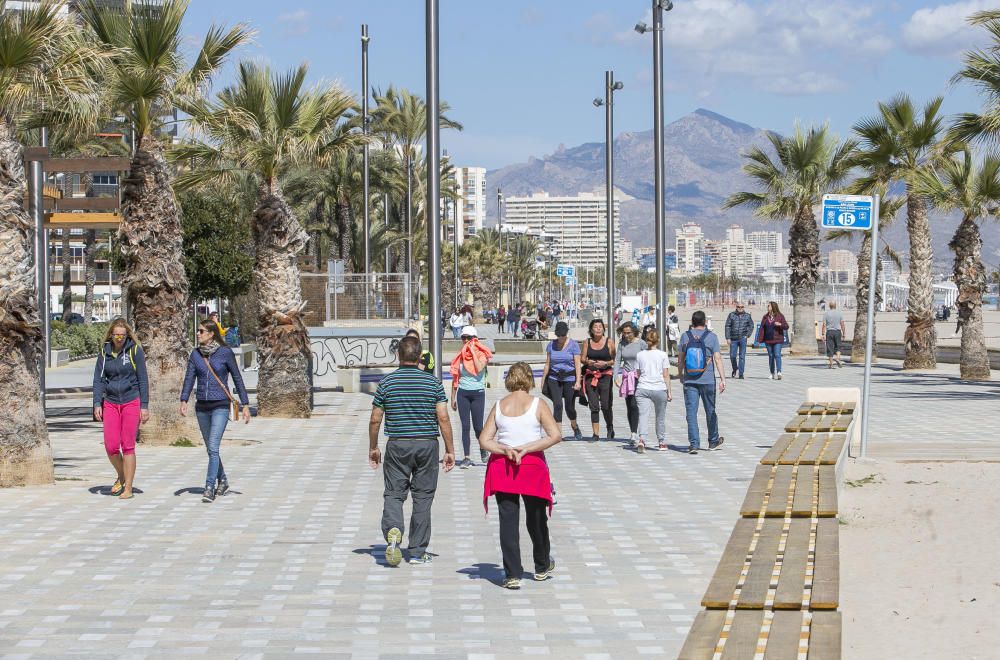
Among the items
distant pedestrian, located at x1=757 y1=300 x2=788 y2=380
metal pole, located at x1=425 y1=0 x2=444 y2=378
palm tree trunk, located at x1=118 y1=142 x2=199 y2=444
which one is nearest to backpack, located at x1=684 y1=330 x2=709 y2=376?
metal pole, located at x1=425 y1=0 x2=444 y2=378

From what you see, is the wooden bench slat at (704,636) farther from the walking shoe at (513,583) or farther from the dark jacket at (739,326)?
the dark jacket at (739,326)

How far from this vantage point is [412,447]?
9195mm

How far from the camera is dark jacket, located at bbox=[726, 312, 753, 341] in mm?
29828

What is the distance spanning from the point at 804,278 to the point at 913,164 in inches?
417

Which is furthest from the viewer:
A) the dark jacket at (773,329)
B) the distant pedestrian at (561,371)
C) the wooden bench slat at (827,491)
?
the dark jacket at (773,329)

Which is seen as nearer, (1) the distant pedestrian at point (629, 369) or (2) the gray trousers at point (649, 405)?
(2) the gray trousers at point (649, 405)

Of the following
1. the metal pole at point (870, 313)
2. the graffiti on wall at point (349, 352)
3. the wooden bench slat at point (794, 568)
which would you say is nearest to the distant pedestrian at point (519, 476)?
the wooden bench slat at point (794, 568)

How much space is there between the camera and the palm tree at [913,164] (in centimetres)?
3112

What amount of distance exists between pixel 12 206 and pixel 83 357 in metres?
31.3

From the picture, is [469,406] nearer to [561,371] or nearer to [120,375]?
[561,371]

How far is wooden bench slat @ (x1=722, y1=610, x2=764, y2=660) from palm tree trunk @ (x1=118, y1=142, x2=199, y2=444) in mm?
11680

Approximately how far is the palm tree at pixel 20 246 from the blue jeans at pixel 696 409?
6.86m

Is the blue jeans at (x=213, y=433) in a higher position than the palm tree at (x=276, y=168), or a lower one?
lower

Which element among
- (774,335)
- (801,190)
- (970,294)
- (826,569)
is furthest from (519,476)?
(801,190)
